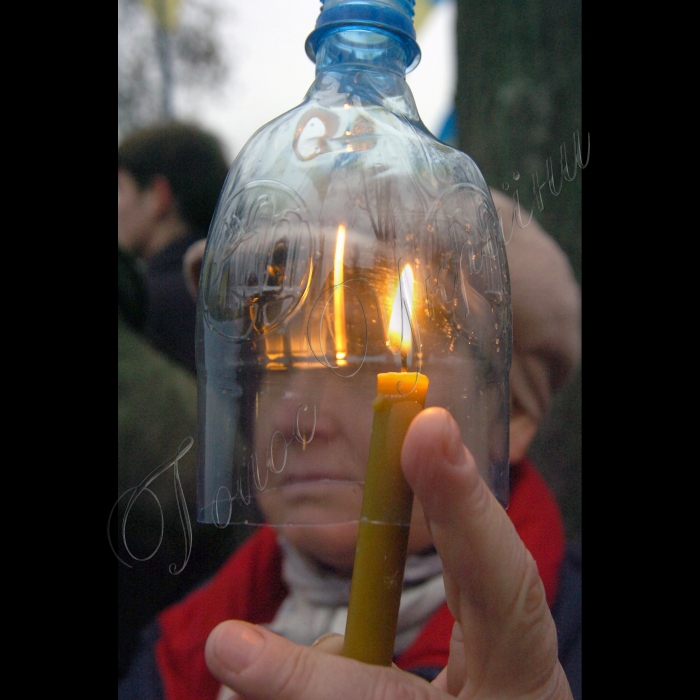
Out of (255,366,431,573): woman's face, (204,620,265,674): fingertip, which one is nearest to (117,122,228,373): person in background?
(255,366,431,573): woman's face

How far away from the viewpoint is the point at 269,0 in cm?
47

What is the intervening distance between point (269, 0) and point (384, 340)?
31cm

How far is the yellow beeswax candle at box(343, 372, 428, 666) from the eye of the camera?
0.77 ft

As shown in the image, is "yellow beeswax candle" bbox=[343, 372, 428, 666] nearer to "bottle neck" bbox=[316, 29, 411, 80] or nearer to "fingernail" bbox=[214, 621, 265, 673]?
"fingernail" bbox=[214, 621, 265, 673]

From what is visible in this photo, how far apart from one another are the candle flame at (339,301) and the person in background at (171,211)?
155mm

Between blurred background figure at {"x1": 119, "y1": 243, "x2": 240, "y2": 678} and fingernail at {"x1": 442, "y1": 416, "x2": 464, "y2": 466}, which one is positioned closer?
fingernail at {"x1": 442, "y1": 416, "x2": 464, "y2": 466}

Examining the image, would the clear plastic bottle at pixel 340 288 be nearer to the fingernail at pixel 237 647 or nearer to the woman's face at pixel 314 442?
the woman's face at pixel 314 442

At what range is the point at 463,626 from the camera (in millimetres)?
280

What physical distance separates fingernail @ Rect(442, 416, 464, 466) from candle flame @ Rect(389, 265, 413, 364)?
0.04 meters

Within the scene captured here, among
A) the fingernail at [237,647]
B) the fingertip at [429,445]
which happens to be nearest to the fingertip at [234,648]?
the fingernail at [237,647]

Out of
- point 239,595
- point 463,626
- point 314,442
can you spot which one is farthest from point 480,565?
point 239,595

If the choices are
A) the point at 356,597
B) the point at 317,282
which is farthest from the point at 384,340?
the point at 356,597

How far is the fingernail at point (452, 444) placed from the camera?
9.0 inches

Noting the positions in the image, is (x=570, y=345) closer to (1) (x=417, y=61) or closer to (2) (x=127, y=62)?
(1) (x=417, y=61)
